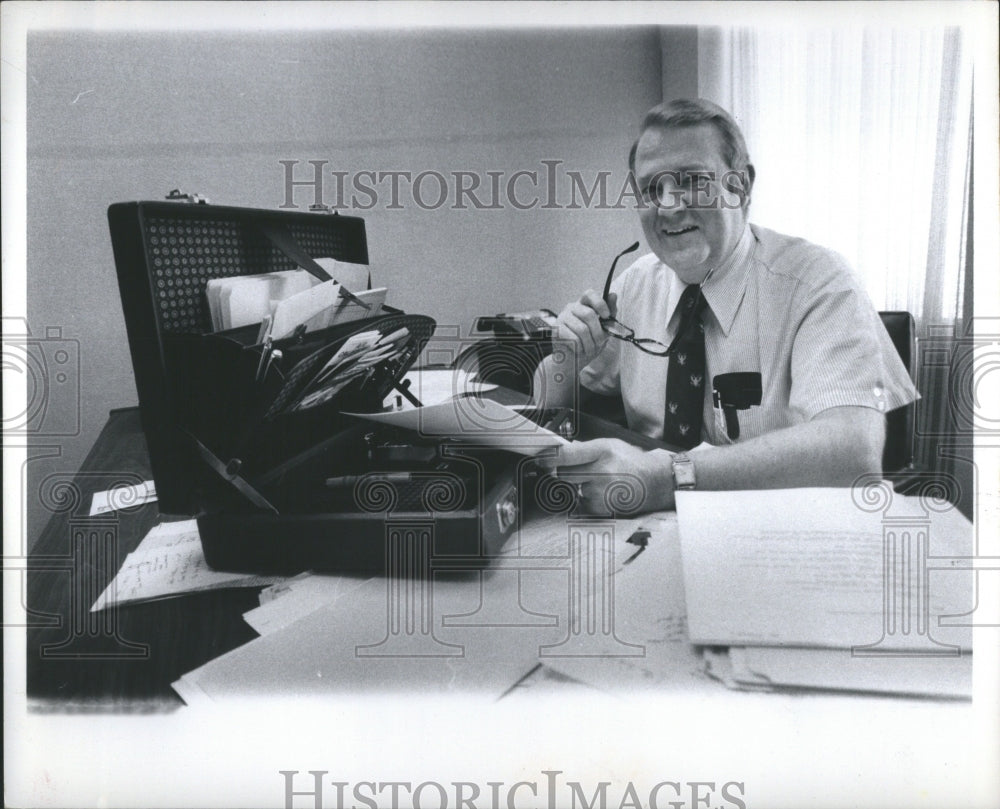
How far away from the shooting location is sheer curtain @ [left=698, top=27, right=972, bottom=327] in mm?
952

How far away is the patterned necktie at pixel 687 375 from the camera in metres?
1.02

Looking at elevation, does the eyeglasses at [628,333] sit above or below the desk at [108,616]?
above

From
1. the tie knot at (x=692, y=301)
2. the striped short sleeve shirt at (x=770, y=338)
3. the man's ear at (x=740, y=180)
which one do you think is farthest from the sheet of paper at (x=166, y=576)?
the man's ear at (x=740, y=180)

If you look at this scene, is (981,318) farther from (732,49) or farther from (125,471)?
(125,471)

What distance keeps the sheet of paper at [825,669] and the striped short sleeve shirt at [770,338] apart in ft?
1.07

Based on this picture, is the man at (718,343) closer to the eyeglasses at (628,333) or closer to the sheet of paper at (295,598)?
the eyeglasses at (628,333)

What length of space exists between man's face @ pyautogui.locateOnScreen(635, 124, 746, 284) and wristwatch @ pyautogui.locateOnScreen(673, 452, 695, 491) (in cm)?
26

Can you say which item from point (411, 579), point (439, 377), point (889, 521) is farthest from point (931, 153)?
point (411, 579)

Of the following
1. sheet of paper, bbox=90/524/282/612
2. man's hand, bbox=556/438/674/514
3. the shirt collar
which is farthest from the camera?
the shirt collar

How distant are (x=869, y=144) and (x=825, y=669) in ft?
2.22

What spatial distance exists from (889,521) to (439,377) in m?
0.58

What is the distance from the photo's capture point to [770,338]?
39.8 inches

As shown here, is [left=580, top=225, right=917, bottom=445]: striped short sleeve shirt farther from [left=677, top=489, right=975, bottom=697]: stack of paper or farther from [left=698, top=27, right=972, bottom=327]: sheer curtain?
[left=677, top=489, right=975, bottom=697]: stack of paper

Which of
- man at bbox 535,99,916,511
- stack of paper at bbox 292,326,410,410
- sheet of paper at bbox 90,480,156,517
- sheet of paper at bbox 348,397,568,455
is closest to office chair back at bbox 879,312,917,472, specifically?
man at bbox 535,99,916,511
